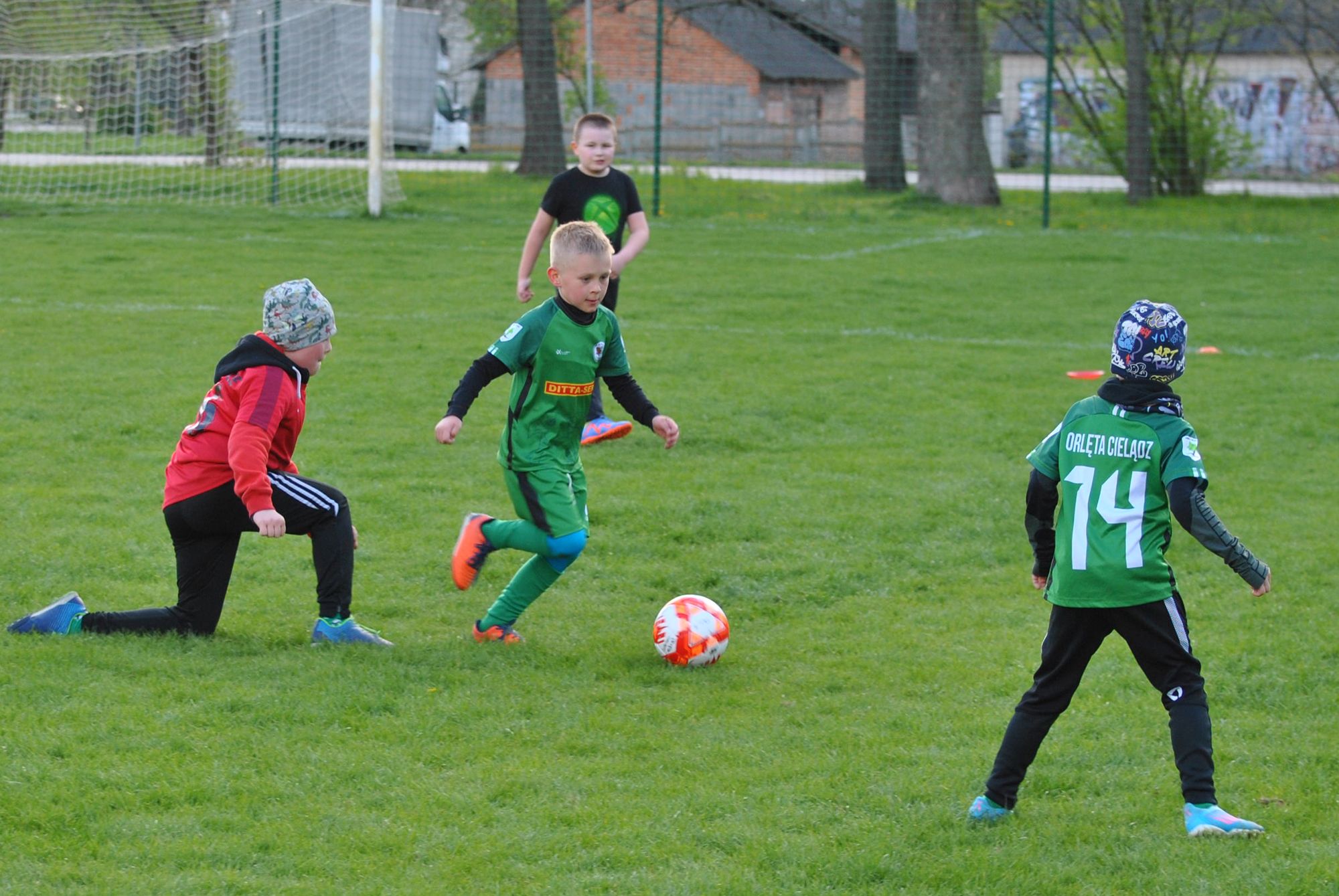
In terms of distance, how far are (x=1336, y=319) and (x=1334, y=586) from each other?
7.32 meters

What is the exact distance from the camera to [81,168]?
21781 mm

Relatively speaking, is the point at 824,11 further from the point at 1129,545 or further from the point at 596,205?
the point at 1129,545

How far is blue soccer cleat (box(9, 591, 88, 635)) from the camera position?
5.00 m

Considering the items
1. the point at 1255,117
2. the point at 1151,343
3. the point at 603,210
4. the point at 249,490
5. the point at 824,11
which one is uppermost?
the point at 824,11

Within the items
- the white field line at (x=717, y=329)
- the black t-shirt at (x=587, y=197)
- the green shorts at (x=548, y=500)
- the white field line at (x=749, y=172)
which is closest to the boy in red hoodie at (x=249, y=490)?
the green shorts at (x=548, y=500)

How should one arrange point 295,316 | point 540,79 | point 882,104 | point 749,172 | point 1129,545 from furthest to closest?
1. point 749,172
2. point 882,104
3. point 540,79
4. point 295,316
5. point 1129,545

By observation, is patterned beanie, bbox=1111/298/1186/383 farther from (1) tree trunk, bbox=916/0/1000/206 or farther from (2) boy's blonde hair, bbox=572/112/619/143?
(1) tree trunk, bbox=916/0/1000/206

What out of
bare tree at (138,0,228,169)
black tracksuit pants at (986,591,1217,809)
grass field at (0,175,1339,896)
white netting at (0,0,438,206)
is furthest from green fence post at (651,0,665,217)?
black tracksuit pants at (986,591,1217,809)

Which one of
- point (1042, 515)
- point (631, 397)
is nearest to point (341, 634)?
point (631, 397)

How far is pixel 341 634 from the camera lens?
5.04 meters

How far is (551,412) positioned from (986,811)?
2.09m

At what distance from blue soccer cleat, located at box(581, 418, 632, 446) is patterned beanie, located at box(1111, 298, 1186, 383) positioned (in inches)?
192

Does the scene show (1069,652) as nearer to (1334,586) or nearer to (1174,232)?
(1334,586)

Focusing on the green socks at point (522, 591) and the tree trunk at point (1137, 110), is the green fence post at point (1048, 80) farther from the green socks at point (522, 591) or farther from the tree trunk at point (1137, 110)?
the green socks at point (522, 591)
